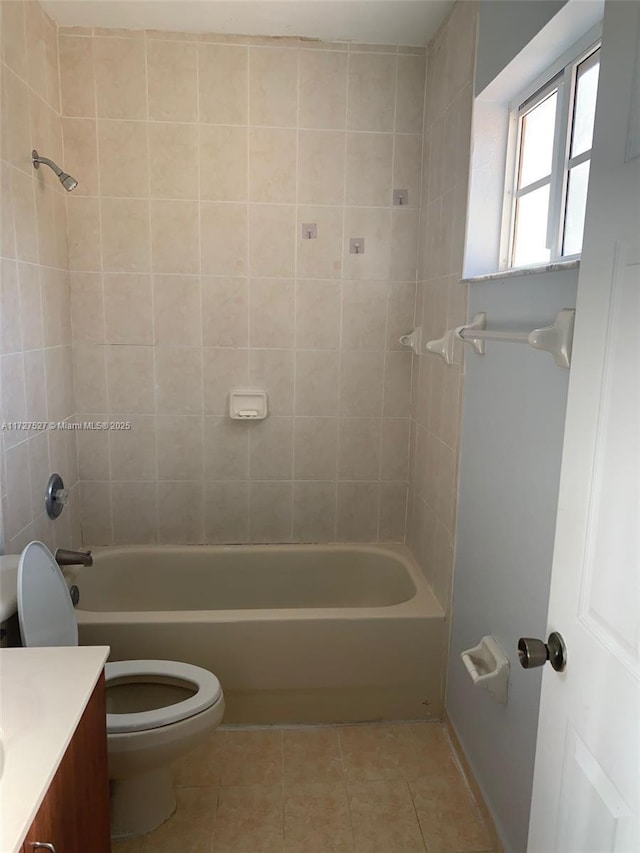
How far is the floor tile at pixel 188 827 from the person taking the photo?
176 cm

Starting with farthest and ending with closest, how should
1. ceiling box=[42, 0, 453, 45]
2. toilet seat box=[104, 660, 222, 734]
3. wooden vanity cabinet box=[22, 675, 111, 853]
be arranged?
ceiling box=[42, 0, 453, 45], toilet seat box=[104, 660, 222, 734], wooden vanity cabinet box=[22, 675, 111, 853]

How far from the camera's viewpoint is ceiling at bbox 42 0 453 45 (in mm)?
2189

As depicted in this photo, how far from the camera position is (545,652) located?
98 cm

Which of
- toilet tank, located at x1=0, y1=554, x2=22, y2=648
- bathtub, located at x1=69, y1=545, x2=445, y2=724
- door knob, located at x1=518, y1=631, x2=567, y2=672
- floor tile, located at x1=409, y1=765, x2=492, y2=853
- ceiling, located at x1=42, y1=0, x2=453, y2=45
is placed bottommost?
floor tile, located at x1=409, y1=765, x2=492, y2=853

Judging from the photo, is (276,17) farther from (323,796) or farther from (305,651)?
(323,796)

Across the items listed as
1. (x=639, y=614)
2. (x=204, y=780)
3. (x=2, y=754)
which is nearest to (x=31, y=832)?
(x=2, y=754)

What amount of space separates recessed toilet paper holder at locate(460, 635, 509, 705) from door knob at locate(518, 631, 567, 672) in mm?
745

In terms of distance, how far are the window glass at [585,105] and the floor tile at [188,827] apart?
7.09 feet

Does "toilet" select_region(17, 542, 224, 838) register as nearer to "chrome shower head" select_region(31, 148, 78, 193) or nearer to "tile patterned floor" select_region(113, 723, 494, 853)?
"tile patterned floor" select_region(113, 723, 494, 853)

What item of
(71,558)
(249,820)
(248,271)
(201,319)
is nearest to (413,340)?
(248,271)

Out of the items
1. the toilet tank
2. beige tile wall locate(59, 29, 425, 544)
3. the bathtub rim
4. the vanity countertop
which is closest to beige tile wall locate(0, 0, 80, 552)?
beige tile wall locate(59, 29, 425, 544)

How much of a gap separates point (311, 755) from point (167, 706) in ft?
1.89

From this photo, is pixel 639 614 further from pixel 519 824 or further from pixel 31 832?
pixel 519 824

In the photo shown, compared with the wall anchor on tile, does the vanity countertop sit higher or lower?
lower
